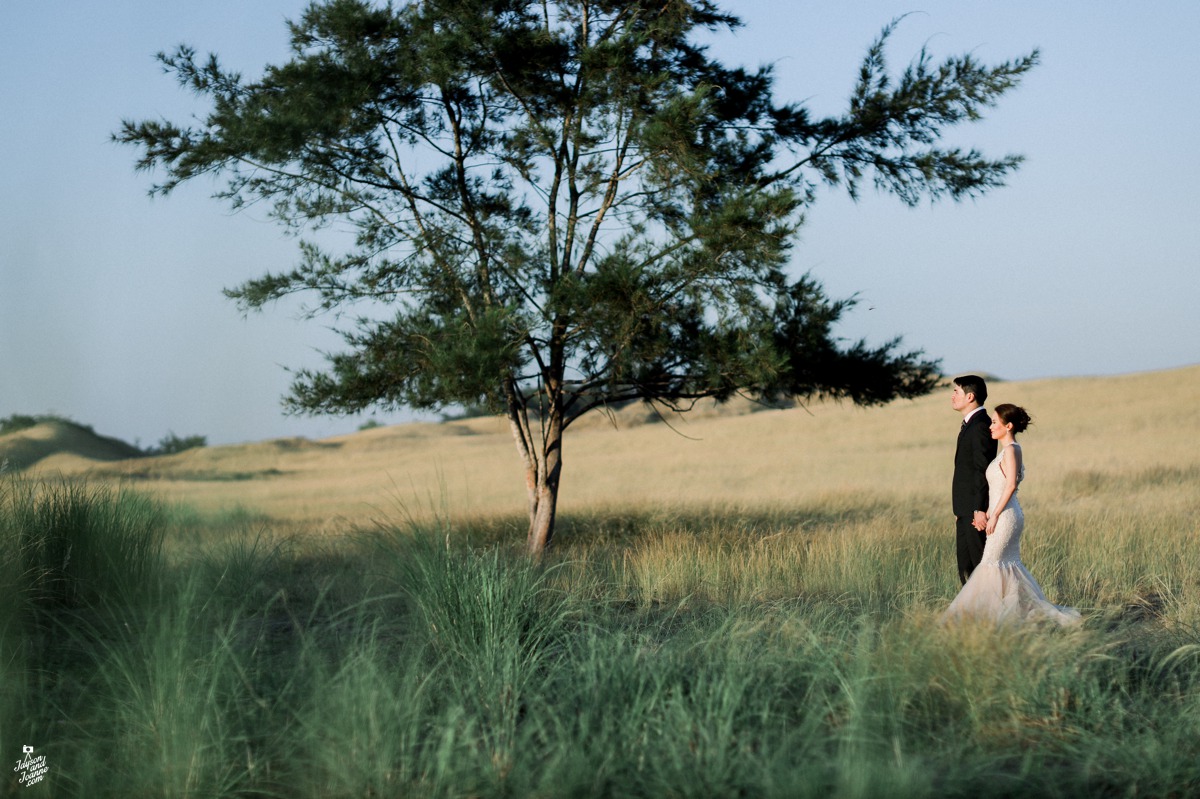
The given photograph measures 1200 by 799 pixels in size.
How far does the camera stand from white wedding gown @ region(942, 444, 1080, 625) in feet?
24.8

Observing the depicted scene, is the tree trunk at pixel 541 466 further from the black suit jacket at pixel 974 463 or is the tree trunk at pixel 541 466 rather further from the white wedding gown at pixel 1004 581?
the white wedding gown at pixel 1004 581

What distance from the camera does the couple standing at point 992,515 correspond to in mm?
7590

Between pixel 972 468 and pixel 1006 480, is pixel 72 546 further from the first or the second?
pixel 1006 480

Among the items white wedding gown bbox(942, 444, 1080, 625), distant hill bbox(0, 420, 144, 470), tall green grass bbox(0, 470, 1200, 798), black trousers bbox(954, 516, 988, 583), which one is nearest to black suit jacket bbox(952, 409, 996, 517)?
black trousers bbox(954, 516, 988, 583)

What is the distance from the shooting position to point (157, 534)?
1045 centimetres

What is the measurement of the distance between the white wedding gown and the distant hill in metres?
31.2

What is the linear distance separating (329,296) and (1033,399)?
117ft

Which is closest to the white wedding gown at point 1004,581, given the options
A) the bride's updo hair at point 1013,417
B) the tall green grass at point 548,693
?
the bride's updo hair at point 1013,417

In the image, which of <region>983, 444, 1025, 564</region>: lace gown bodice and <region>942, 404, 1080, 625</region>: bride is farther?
<region>983, 444, 1025, 564</region>: lace gown bodice

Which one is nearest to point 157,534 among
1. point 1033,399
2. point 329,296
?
point 329,296

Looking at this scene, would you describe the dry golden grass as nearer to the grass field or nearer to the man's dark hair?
the grass field

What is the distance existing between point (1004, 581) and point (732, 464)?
23.8m

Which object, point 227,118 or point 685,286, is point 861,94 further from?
point 227,118

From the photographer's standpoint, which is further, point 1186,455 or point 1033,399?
point 1033,399
